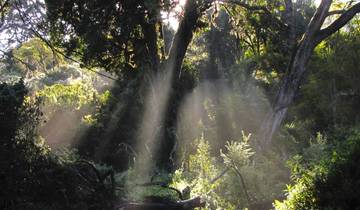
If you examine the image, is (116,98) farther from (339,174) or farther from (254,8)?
(339,174)

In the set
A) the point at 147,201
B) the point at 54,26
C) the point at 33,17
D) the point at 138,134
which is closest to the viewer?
the point at 147,201

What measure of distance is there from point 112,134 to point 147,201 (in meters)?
9.79

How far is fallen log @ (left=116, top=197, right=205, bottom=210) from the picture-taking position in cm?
633

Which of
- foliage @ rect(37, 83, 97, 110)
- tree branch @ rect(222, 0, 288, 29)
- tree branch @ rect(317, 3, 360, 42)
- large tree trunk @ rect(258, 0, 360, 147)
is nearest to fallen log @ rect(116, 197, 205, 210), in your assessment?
large tree trunk @ rect(258, 0, 360, 147)

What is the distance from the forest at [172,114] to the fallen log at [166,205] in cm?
2

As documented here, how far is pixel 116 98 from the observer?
18.1 meters

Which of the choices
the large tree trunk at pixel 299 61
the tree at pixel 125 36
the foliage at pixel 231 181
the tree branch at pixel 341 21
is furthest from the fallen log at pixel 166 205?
the tree branch at pixel 341 21

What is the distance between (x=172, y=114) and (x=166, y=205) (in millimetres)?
9682

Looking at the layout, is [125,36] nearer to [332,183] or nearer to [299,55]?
[299,55]

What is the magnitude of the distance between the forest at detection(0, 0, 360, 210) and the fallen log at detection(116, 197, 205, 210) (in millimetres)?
22

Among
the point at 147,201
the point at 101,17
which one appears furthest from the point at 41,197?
the point at 101,17

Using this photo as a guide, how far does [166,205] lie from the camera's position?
682cm

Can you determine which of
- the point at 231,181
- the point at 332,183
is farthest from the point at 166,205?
the point at 231,181

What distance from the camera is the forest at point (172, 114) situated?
224 inches
